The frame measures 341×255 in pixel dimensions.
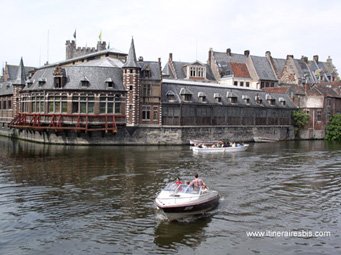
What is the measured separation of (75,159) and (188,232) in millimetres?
28605

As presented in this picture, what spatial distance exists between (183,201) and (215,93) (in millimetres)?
53015

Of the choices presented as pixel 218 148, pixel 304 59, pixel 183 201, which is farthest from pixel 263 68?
pixel 183 201

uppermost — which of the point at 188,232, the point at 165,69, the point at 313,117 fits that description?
the point at 165,69

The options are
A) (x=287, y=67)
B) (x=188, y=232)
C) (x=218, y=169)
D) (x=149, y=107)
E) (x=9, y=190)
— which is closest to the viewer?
(x=188, y=232)

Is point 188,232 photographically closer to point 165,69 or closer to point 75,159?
point 75,159

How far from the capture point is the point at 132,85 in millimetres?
64812

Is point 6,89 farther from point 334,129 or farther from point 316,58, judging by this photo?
point 316,58

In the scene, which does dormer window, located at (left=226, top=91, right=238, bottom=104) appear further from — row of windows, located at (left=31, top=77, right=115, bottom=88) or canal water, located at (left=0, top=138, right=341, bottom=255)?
canal water, located at (left=0, top=138, right=341, bottom=255)

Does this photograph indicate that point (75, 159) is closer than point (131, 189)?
No

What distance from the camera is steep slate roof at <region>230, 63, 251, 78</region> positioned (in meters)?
101

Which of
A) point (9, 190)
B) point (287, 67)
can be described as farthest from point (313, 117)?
point (9, 190)

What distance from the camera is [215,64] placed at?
3994 inches

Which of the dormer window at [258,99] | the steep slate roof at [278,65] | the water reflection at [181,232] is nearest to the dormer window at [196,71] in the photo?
the dormer window at [258,99]

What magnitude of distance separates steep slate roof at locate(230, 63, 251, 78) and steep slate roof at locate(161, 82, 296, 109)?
16.3 m
